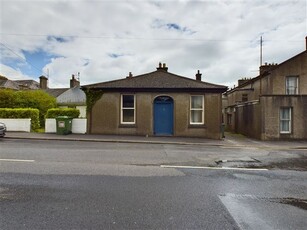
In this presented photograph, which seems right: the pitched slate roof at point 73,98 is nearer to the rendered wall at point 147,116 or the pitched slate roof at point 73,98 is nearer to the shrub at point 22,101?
the shrub at point 22,101

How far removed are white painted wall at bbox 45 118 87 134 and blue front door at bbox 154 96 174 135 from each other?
556 cm

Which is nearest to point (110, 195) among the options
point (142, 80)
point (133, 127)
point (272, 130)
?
point (133, 127)

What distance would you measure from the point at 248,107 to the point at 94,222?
1947 cm

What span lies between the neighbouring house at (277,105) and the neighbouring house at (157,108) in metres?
3.68

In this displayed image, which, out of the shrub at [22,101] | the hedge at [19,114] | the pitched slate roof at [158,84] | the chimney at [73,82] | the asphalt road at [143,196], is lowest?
the asphalt road at [143,196]

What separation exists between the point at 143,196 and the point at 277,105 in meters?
15.8

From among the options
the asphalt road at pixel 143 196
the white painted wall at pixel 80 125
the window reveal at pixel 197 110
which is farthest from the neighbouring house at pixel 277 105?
the white painted wall at pixel 80 125

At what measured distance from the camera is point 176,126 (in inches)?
667

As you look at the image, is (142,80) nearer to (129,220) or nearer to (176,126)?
(176,126)

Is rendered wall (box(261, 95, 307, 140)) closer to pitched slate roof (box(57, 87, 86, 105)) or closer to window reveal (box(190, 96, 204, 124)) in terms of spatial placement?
window reveal (box(190, 96, 204, 124))

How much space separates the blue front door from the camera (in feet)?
56.3

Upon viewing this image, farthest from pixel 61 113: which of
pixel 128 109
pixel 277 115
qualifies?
pixel 277 115

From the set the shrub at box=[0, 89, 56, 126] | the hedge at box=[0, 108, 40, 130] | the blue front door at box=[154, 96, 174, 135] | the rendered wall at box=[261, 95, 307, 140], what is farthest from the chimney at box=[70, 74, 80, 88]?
the rendered wall at box=[261, 95, 307, 140]

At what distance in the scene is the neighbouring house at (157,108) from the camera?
16.8 m
